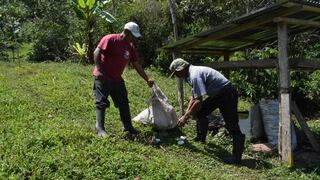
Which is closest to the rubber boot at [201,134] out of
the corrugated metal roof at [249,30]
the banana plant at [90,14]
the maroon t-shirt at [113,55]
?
the corrugated metal roof at [249,30]

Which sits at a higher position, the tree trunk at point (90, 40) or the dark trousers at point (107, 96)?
the tree trunk at point (90, 40)

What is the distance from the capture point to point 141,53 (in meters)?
18.3

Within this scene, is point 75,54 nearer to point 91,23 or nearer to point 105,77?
point 91,23

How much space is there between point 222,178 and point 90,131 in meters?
2.32

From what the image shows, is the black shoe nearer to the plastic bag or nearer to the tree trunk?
the plastic bag

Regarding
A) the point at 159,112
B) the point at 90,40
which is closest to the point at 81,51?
the point at 90,40

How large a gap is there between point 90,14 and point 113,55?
11046 millimetres

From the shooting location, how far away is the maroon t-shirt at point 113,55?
7.31 m

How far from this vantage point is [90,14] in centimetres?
1800

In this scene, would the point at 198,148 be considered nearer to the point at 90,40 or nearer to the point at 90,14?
the point at 90,40

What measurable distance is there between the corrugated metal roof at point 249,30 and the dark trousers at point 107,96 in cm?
184

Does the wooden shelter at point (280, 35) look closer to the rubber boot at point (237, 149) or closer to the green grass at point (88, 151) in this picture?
the rubber boot at point (237, 149)

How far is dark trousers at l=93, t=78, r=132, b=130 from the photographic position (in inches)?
289

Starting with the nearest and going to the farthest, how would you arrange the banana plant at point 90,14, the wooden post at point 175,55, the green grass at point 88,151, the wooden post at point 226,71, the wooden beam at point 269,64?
the green grass at point 88,151
the wooden beam at point 269,64
the wooden post at point 175,55
the wooden post at point 226,71
the banana plant at point 90,14
